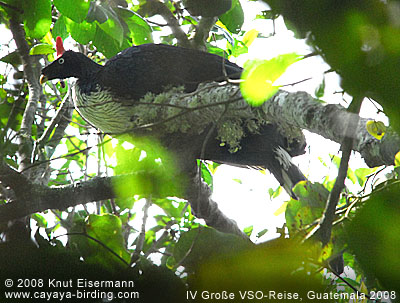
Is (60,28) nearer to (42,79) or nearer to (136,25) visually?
(136,25)

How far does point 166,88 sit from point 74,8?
96 centimetres

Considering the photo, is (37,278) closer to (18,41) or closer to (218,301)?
(218,301)

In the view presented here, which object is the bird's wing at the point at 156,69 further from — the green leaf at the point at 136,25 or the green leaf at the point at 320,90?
the green leaf at the point at 320,90

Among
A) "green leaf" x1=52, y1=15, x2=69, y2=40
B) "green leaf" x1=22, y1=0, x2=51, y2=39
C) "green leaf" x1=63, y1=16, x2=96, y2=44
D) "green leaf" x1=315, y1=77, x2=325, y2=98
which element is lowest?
"green leaf" x1=315, y1=77, x2=325, y2=98

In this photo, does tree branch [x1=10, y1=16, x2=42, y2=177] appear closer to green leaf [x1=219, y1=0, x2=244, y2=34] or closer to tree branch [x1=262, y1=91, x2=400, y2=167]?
green leaf [x1=219, y1=0, x2=244, y2=34]

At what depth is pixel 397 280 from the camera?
2.35 ft

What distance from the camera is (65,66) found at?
3344 millimetres

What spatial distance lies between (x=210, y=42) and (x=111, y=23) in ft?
6.00

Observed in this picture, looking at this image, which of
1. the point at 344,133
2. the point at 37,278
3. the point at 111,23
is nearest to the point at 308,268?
the point at 344,133

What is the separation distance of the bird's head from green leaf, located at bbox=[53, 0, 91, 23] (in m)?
1.42

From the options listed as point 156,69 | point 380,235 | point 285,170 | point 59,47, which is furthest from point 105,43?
point 380,235

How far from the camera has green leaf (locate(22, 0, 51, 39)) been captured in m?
1.84

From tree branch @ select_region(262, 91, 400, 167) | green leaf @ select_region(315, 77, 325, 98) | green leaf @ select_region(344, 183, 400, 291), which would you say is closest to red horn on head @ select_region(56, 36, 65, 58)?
tree branch @ select_region(262, 91, 400, 167)

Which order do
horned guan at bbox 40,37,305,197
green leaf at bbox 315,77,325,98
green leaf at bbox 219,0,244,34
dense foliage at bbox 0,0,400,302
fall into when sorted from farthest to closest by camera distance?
horned guan at bbox 40,37,305,197
green leaf at bbox 219,0,244,34
green leaf at bbox 315,77,325,98
dense foliage at bbox 0,0,400,302
